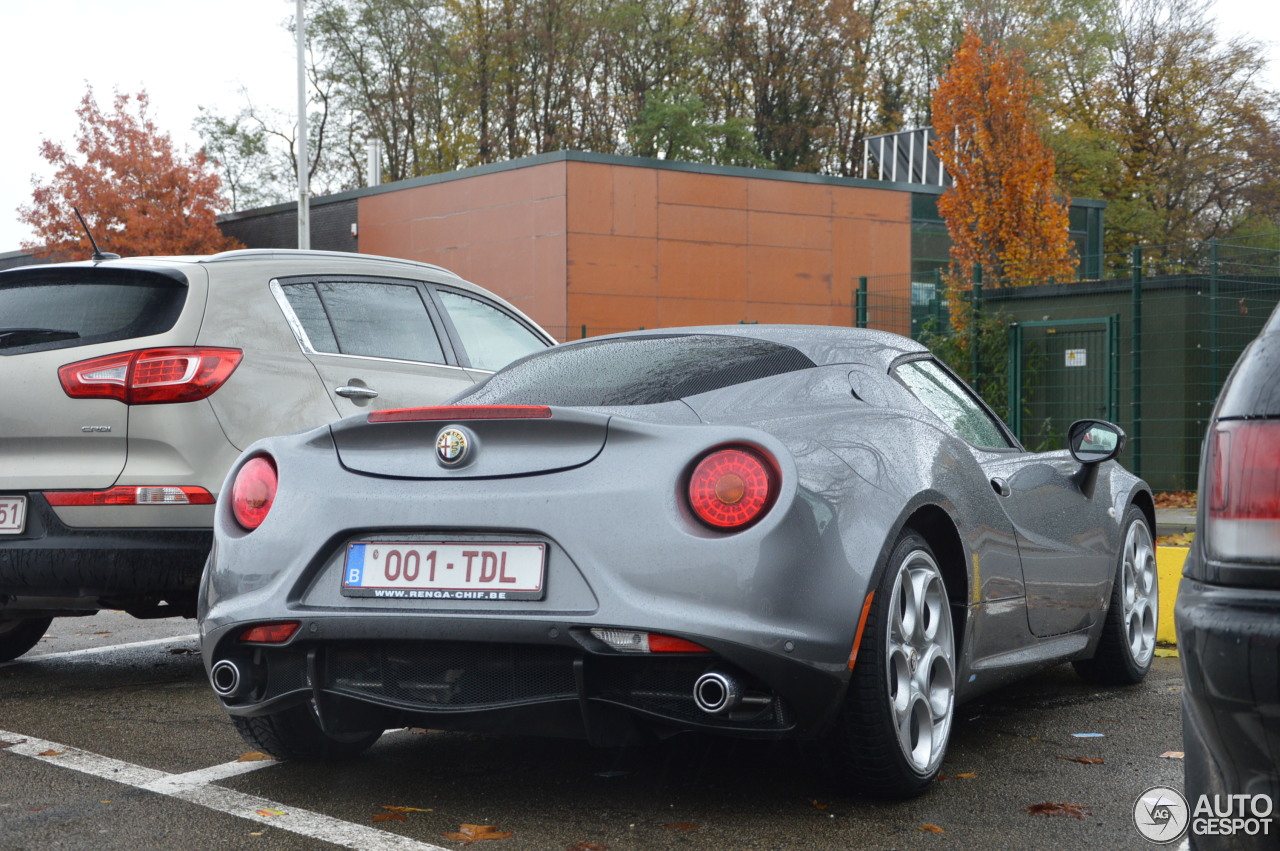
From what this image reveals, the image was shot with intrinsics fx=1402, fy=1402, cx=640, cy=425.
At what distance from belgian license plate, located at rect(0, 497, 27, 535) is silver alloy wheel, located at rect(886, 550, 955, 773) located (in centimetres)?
321

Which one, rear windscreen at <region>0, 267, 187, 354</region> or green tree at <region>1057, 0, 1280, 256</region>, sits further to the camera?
green tree at <region>1057, 0, 1280, 256</region>

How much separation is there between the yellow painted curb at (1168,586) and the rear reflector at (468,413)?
3254 millimetres

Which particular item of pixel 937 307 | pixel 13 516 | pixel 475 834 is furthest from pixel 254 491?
pixel 937 307

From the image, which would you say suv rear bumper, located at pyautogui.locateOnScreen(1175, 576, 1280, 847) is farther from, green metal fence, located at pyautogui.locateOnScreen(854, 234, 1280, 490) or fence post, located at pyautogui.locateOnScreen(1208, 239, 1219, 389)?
fence post, located at pyautogui.locateOnScreen(1208, 239, 1219, 389)

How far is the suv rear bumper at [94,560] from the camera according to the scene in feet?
16.3

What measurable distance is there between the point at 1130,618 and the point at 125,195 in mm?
33747

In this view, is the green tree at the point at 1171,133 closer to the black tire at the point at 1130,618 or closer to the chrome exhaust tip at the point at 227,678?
the black tire at the point at 1130,618

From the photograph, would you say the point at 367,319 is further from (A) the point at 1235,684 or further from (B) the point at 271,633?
(A) the point at 1235,684

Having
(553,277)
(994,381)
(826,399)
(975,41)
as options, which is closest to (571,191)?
(553,277)

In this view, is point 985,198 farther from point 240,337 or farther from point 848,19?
point 848,19

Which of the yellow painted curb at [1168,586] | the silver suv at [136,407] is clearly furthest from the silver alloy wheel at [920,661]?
the silver suv at [136,407]

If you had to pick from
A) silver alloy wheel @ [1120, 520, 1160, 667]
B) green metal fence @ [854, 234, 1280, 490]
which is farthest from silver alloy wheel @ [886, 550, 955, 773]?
green metal fence @ [854, 234, 1280, 490]

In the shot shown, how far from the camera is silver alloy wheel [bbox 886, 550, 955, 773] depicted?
3.56m

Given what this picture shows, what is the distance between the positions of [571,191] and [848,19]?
20.5m
